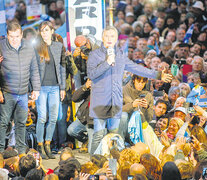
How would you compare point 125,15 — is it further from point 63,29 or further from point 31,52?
point 31,52

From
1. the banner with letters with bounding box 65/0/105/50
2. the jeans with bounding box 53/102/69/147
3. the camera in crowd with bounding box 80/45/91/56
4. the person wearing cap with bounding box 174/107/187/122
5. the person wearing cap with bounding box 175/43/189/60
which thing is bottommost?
the jeans with bounding box 53/102/69/147

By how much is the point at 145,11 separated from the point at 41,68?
7.65m

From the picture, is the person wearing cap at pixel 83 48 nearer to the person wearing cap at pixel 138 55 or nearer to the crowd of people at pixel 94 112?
the crowd of people at pixel 94 112

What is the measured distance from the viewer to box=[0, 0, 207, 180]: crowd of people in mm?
5570

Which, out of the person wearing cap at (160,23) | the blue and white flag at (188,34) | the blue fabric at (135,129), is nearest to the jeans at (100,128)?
the blue fabric at (135,129)

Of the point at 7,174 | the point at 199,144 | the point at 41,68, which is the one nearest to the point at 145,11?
the point at 41,68

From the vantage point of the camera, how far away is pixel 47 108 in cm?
711

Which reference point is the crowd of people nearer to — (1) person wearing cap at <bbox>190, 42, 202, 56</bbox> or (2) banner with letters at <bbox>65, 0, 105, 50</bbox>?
(2) banner with letters at <bbox>65, 0, 105, 50</bbox>

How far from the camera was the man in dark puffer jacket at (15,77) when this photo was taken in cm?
645

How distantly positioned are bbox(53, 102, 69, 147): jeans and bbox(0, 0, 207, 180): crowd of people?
0.01 metres

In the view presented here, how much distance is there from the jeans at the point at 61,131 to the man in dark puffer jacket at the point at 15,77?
122cm

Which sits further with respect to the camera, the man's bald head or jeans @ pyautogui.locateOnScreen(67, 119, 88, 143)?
jeans @ pyautogui.locateOnScreen(67, 119, 88, 143)

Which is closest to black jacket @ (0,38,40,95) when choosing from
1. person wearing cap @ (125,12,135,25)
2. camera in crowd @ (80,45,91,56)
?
camera in crowd @ (80,45,91,56)

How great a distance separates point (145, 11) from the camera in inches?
559
